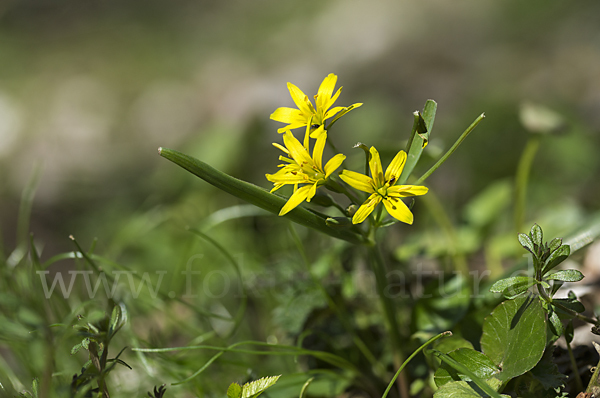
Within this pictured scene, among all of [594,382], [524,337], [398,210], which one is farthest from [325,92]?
[594,382]

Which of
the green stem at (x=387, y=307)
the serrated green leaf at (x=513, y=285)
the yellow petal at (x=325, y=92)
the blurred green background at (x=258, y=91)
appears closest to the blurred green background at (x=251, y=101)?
the blurred green background at (x=258, y=91)

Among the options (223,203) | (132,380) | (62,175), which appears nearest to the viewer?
(132,380)

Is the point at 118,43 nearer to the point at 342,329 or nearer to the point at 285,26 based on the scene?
the point at 285,26

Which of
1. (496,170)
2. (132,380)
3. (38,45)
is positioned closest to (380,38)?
(496,170)

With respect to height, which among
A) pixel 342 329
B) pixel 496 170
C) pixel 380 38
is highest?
pixel 380 38

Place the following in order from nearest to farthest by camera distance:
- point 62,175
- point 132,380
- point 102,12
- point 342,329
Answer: point 342,329 < point 132,380 < point 62,175 < point 102,12

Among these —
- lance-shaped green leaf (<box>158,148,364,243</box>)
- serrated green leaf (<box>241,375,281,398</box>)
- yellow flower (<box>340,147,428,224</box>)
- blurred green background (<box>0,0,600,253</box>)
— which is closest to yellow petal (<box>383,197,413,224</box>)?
yellow flower (<box>340,147,428,224</box>)

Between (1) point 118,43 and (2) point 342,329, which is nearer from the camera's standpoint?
(2) point 342,329
